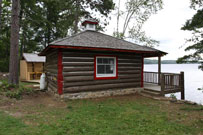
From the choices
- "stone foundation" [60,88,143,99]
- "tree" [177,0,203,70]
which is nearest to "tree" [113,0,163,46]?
"tree" [177,0,203,70]

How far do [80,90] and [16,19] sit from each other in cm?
662

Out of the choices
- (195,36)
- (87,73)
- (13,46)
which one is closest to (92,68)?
(87,73)

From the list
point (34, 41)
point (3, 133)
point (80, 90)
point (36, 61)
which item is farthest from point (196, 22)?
point (34, 41)

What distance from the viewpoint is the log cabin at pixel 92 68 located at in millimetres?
7199

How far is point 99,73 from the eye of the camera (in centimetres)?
833

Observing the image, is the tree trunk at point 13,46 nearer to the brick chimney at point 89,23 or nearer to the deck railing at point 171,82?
the brick chimney at point 89,23

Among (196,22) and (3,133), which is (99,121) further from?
(196,22)

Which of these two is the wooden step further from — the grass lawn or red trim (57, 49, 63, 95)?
→ red trim (57, 49, 63, 95)

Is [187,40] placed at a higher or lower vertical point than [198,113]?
higher

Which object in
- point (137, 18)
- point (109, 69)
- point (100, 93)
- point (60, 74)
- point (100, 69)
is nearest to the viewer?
point (60, 74)

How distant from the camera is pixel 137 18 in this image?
21.5 meters

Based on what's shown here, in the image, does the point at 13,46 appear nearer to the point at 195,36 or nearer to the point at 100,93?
the point at 100,93

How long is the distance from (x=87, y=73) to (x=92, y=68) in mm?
420

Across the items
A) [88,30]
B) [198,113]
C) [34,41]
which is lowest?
[198,113]
